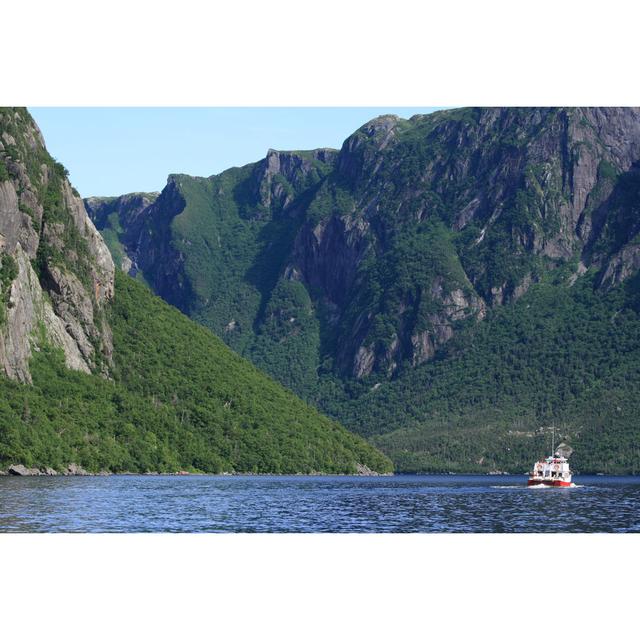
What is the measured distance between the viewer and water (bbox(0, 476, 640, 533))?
328 ft

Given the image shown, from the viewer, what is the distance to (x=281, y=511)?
121 m

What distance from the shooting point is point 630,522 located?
110062mm

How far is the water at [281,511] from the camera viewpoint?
3935 inches
